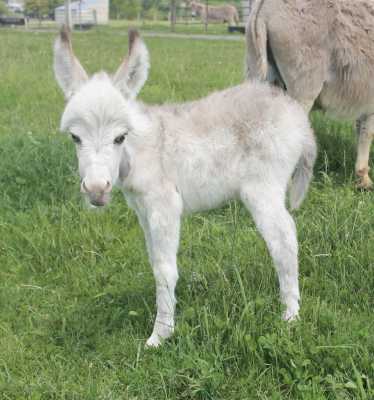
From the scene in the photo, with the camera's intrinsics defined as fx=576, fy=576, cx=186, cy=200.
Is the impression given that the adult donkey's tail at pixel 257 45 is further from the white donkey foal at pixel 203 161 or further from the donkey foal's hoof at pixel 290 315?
the donkey foal's hoof at pixel 290 315

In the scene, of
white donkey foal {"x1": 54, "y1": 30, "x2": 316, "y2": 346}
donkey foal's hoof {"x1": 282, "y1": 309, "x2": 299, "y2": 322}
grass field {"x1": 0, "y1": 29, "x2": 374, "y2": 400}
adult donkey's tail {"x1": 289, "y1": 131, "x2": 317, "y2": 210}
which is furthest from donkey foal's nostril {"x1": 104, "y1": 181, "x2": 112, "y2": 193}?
adult donkey's tail {"x1": 289, "y1": 131, "x2": 317, "y2": 210}

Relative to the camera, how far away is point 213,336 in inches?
102

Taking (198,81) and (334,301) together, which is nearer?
(334,301)

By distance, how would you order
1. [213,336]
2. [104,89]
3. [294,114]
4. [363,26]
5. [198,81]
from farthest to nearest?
[198,81]
[363,26]
[294,114]
[213,336]
[104,89]

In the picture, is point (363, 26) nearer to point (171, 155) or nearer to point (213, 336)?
point (171, 155)

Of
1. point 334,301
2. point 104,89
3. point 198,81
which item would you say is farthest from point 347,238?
point 198,81

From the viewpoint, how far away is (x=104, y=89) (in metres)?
2.31

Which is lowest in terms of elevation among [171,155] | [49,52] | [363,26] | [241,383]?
[49,52]

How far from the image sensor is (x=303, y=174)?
3.04 metres

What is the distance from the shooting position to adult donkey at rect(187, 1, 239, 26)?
99.7 ft

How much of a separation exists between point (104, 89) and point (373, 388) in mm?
1616

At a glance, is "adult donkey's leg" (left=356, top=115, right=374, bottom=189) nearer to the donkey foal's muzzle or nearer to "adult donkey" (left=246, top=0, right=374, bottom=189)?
"adult donkey" (left=246, top=0, right=374, bottom=189)

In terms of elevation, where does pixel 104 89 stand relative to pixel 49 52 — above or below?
above

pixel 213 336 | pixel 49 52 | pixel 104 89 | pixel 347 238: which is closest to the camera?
pixel 104 89
